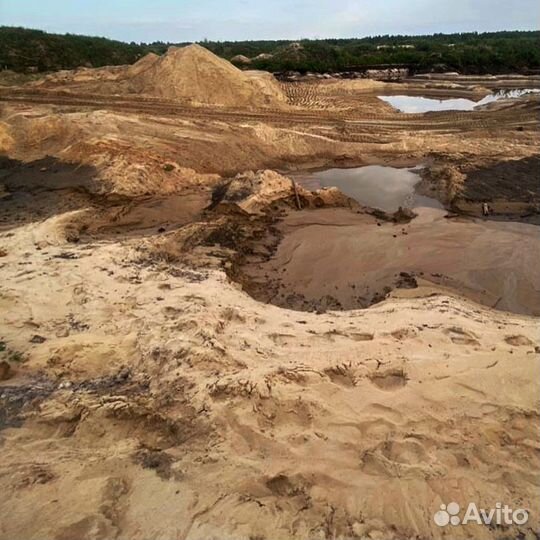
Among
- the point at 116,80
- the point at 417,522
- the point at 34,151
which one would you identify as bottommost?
the point at 417,522

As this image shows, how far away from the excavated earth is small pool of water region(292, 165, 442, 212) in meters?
0.63

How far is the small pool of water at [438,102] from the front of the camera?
22688 millimetres

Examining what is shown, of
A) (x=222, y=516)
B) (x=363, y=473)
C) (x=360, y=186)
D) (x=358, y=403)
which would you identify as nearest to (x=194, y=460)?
(x=222, y=516)

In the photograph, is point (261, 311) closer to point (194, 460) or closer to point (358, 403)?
point (358, 403)

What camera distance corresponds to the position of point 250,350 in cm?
478

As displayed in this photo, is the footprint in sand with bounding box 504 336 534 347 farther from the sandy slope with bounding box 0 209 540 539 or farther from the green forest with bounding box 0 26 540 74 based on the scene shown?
the green forest with bounding box 0 26 540 74

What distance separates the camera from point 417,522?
9.45 feet

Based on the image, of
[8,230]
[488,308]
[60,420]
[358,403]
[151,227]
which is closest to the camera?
[60,420]

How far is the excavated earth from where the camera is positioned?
301 cm

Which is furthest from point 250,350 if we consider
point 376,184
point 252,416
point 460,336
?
point 376,184

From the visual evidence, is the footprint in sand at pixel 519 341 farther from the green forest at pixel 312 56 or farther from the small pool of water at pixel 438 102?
the green forest at pixel 312 56

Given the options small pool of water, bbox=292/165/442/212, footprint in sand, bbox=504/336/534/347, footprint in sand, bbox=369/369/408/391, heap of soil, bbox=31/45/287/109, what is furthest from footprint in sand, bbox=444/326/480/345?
heap of soil, bbox=31/45/287/109

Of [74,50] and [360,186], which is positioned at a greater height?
[74,50]

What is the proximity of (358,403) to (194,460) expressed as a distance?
1503mm
